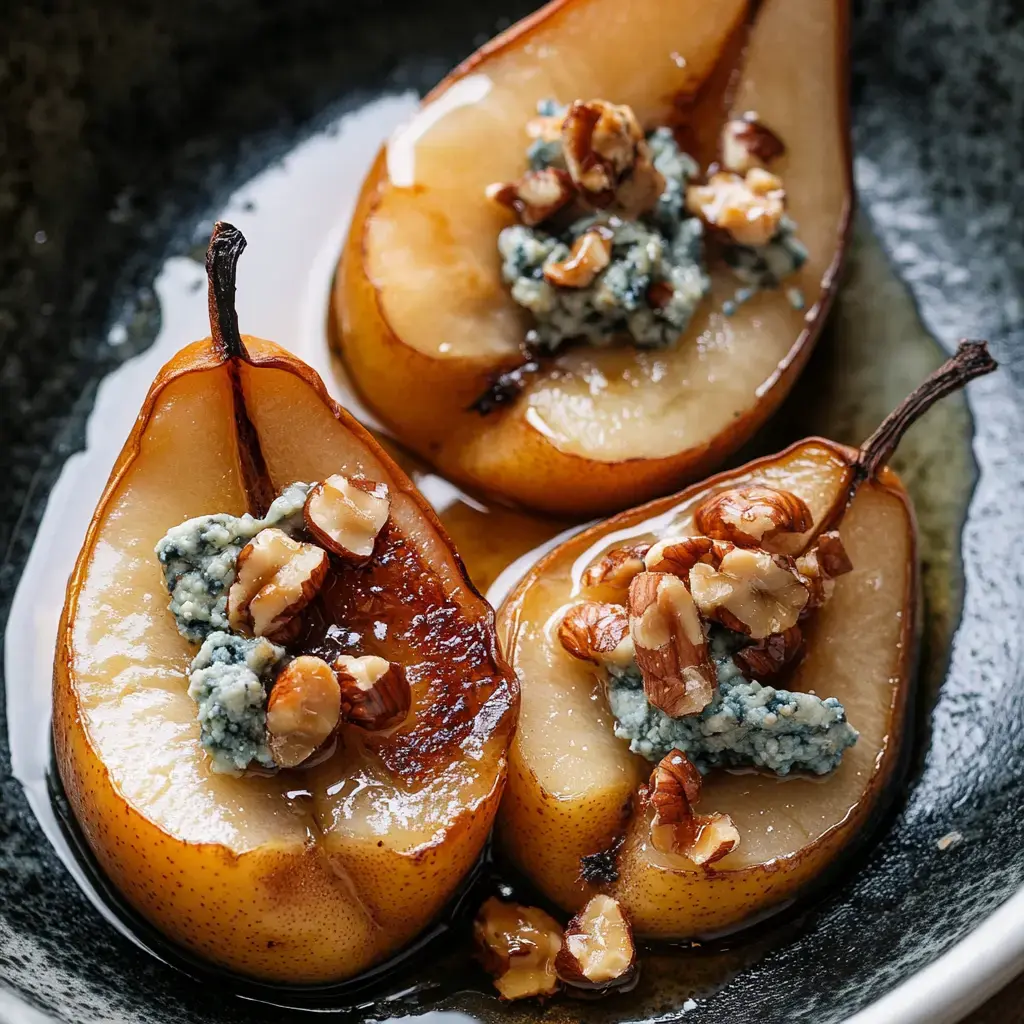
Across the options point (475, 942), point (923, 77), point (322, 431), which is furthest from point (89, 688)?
point (923, 77)

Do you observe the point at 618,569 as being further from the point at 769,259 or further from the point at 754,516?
the point at 769,259

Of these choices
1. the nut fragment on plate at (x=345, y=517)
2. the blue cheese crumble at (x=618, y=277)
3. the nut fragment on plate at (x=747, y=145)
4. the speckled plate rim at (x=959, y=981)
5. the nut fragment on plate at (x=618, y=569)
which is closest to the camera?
the speckled plate rim at (x=959, y=981)

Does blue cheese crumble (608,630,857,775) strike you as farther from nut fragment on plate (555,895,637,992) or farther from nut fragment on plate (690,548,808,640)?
nut fragment on plate (555,895,637,992)

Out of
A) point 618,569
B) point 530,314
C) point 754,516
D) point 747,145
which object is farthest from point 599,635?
point 747,145

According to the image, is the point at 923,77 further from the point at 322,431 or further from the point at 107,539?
the point at 107,539

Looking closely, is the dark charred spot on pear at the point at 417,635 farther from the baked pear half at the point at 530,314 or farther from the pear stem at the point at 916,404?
the pear stem at the point at 916,404

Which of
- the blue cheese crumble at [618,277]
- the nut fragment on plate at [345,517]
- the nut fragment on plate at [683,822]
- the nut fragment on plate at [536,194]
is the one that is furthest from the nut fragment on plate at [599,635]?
the nut fragment on plate at [536,194]

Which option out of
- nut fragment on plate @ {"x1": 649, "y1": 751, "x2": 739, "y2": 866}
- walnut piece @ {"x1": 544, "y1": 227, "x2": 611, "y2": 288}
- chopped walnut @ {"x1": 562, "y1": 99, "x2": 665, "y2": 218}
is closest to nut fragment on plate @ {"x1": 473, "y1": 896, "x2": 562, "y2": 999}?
nut fragment on plate @ {"x1": 649, "y1": 751, "x2": 739, "y2": 866}
